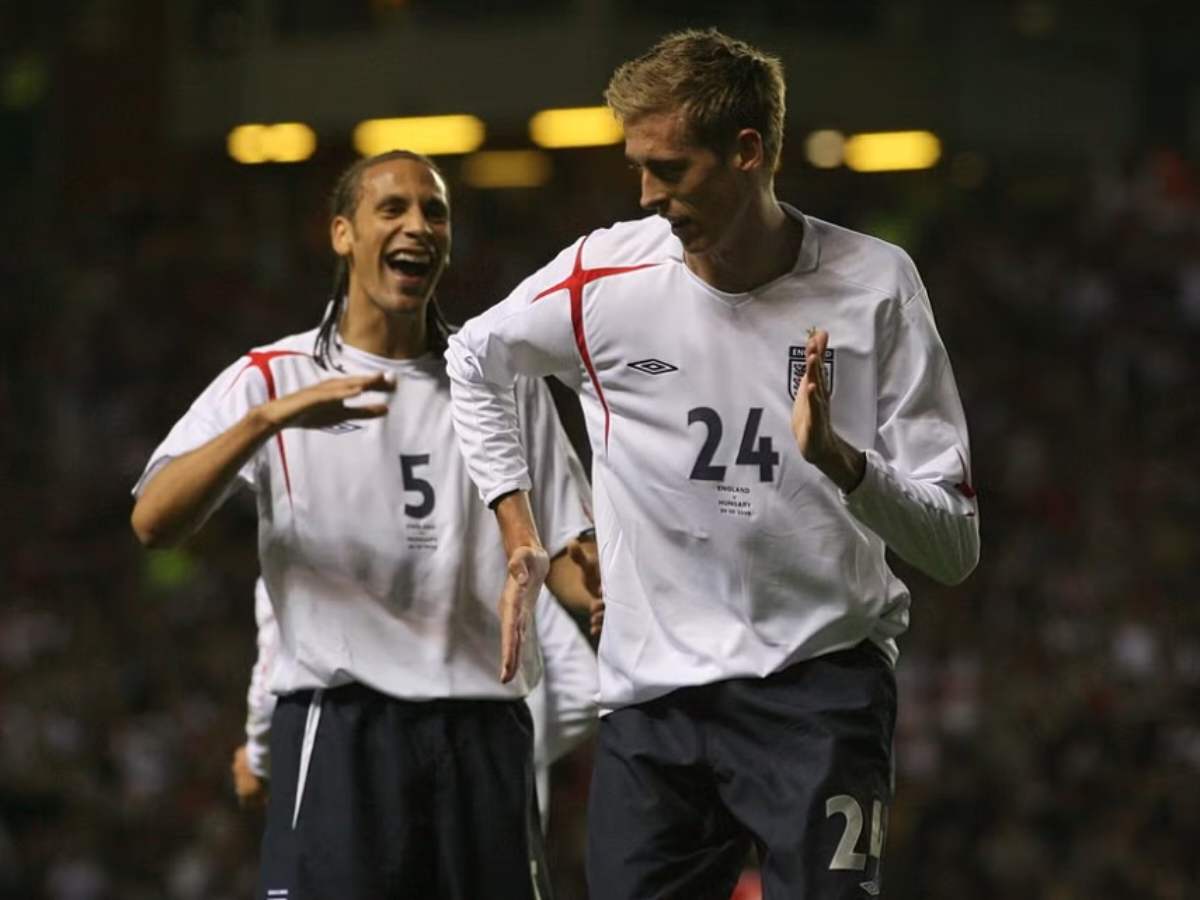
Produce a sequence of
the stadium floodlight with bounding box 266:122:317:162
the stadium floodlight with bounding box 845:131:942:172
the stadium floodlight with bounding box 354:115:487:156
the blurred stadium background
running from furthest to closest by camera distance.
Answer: the stadium floodlight with bounding box 266:122:317:162
the stadium floodlight with bounding box 354:115:487:156
the stadium floodlight with bounding box 845:131:942:172
the blurred stadium background

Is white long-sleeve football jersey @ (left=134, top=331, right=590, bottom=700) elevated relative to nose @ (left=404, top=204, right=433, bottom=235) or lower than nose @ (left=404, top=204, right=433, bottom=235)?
lower

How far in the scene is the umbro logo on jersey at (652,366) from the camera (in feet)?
14.4

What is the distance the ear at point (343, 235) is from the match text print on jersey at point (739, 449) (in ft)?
3.96

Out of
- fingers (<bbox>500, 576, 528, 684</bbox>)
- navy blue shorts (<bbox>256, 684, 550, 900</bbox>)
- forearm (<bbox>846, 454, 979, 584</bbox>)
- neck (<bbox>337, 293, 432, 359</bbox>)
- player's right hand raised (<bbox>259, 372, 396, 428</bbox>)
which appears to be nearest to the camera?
forearm (<bbox>846, 454, 979, 584</bbox>)

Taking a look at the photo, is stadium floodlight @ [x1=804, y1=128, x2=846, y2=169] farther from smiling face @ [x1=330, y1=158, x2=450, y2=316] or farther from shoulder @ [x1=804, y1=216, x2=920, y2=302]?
shoulder @ [x1=804, y1=216, x2=920, y2=302]

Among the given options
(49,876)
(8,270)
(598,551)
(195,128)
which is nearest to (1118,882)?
(49,876)

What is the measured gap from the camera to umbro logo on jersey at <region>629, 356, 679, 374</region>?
4402 mm

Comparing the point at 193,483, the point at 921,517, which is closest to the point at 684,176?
the point at 921,517

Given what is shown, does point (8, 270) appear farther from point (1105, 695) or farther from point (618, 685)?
point (618, 685)

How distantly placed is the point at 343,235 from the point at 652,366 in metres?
1.14

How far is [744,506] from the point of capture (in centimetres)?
432

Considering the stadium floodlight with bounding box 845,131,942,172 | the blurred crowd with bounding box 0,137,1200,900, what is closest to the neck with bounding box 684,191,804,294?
the blurred crowd with bounding box 0,137,1200,900

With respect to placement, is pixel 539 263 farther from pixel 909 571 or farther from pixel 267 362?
pixel 267 362

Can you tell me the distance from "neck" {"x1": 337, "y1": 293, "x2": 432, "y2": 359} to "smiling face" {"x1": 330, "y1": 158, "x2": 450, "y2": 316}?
0.02 meters
